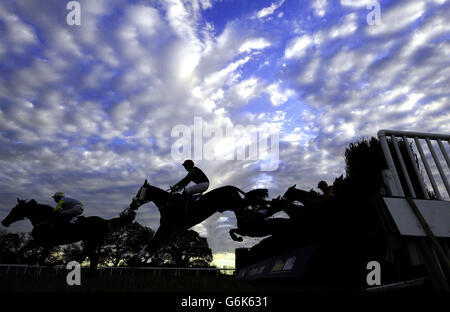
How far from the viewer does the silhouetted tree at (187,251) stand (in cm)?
2992

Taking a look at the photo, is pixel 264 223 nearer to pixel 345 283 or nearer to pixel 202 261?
pixel 345 283

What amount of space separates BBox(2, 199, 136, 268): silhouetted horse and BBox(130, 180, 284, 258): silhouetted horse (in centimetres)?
146

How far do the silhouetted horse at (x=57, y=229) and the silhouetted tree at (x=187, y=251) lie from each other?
23.6 meters

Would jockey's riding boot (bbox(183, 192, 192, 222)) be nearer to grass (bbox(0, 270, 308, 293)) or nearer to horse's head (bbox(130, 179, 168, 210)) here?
horse's head (bbox(130, 179, 168, 210))

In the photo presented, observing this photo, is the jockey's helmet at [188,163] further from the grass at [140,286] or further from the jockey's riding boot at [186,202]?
the grass at [140,286]

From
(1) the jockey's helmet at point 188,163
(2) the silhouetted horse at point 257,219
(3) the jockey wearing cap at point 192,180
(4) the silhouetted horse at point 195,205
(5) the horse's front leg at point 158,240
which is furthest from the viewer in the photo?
(1) the jockey's helmet at point 188,163

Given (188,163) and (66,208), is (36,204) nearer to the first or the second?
(66,208)

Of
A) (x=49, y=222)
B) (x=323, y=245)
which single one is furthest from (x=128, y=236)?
(x=323, y=245)

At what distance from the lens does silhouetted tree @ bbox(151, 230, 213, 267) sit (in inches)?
1178

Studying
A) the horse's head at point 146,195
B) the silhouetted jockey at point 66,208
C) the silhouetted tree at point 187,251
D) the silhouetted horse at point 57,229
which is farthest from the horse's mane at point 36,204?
the silhouetted tree at point 187,251

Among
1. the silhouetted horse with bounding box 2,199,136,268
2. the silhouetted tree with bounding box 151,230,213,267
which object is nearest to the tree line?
the silhouetted tree with bounding box 151,230,213,267

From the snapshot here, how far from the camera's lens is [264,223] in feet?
17.2

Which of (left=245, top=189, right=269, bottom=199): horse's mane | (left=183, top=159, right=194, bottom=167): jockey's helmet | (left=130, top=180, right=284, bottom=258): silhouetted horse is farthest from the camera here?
(left=183, top=159, right=194, bottom=167): jockey's helmet
